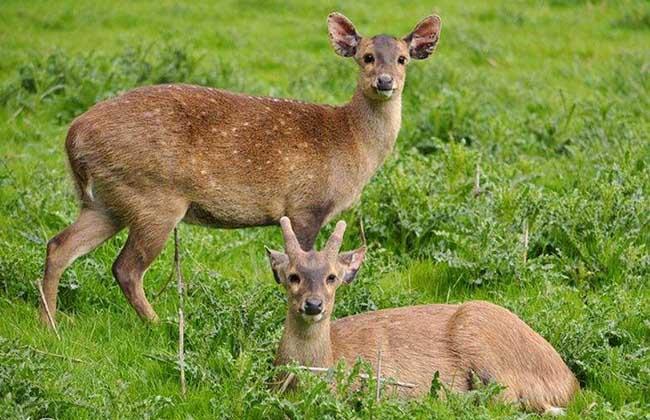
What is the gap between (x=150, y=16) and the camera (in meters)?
15.7

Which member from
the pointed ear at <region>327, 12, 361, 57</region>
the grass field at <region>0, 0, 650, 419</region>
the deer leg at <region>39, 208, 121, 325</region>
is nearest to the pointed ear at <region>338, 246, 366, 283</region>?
the grass field at <region>0, 0, 650, 419</region>

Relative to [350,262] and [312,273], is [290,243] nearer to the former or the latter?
[312,273]

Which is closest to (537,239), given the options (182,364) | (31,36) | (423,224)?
(423,224)

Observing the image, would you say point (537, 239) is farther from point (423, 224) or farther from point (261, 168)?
point (261, 168)

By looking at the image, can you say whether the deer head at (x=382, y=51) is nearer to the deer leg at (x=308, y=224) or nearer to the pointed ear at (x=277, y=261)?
the deer leg at (x=308, y=224)

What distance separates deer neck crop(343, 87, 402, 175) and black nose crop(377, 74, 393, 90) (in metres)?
0.24

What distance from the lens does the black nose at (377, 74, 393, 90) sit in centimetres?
786

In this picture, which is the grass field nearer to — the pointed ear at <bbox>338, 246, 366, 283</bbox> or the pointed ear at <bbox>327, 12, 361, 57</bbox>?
the pointed ear at <bbox>338, 246, 366, 283</bbox>

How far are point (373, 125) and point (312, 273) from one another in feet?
7.39

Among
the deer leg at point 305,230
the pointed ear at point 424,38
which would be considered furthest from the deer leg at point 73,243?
the pointed ear at point 424,38

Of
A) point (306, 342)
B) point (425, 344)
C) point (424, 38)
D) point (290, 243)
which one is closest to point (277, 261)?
point (290, 243)

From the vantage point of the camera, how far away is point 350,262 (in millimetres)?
6340

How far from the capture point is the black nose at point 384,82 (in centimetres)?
786

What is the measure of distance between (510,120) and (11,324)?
5.65 m
